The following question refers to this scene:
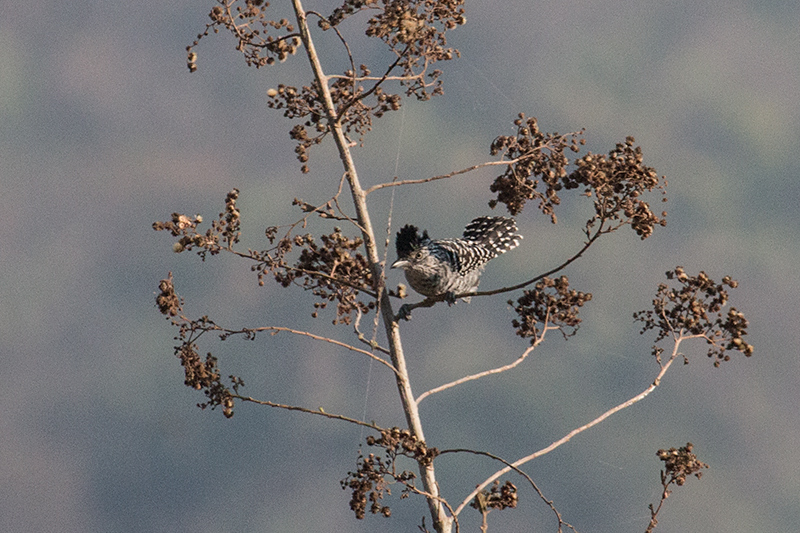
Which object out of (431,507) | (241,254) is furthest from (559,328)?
(241,254)

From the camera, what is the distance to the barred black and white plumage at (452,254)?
8.05 m

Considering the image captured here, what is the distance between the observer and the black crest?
802 centimetres

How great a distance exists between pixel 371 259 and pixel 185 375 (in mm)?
1598

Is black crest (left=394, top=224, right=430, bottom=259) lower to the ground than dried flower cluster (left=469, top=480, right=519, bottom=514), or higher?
higher

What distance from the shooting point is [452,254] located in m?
8.44

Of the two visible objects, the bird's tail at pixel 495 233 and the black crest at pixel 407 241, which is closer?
the black crest at pixel 407 241

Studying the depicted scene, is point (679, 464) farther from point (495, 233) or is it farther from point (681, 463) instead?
point (495, 233)

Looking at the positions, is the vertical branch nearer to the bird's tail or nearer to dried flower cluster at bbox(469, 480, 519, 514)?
dried flower cluster at bbox(469, 480, 519, 514)

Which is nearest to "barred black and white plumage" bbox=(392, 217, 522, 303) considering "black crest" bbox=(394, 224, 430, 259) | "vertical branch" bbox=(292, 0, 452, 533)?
"black crest" bbox=(394, 224, 430, 259)

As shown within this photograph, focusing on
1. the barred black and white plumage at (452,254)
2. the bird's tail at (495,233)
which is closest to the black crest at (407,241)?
the barred black and white plumage at (452,254)

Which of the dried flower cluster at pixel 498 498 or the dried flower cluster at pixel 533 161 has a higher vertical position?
the dried flower cluster at pixel 533 161

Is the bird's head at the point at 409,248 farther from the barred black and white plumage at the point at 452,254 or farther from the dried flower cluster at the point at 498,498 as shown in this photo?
the dried flower cluster at the point at 498,498

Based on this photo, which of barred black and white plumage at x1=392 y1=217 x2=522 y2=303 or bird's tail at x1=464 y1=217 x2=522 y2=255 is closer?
barred black and white plumage at x1=392 y1=217 x2=522 y2=303

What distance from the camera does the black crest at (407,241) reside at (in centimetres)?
802
